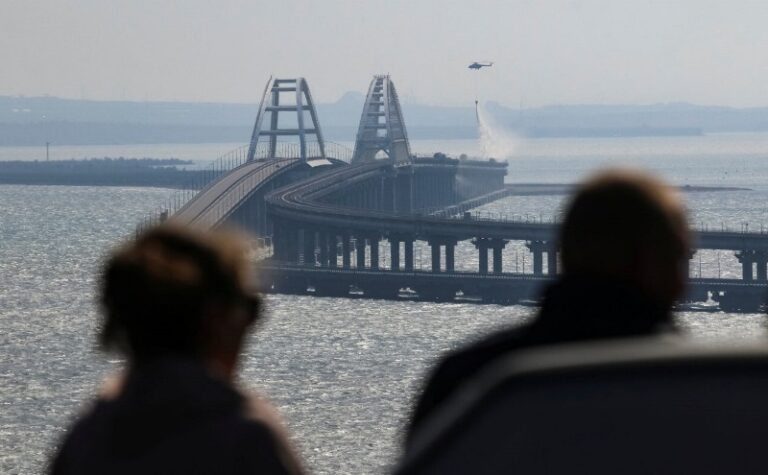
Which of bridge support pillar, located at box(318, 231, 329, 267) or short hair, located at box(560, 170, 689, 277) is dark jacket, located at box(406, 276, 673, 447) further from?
bridge support pillar, located at box(318, 231, 329, 267)

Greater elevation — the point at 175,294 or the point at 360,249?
the point at 175,294

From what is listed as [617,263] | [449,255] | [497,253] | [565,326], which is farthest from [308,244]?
[617,263]

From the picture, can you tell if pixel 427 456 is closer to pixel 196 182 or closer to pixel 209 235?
pixel 209 235

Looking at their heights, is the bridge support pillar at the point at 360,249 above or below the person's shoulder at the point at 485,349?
below

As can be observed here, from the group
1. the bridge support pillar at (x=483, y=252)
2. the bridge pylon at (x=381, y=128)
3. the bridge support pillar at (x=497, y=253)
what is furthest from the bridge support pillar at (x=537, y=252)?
the bridge pylon at (x=381, y=128)

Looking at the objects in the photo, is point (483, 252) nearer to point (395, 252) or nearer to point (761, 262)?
point (395, 252)

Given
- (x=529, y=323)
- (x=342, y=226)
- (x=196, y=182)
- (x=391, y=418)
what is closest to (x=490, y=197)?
(x=196, y=182)

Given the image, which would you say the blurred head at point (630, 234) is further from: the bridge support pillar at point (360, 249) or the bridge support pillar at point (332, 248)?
the bridge support pillar at point (332, 248)
